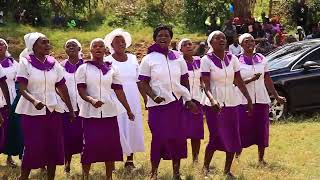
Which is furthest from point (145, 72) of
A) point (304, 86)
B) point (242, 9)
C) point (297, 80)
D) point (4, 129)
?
point (242, 9)

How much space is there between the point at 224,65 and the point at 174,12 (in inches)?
762

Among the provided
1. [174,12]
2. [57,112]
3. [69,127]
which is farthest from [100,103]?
[174,12]

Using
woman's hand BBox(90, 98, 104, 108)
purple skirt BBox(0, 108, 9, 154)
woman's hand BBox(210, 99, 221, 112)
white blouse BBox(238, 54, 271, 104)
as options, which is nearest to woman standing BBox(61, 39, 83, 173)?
purple skirt BBox(0, 108, 9, 154)

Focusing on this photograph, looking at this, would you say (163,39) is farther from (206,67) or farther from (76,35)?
(76,35)

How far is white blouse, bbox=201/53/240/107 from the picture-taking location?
22.7 ft

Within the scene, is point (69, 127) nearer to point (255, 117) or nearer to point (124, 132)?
point (124, 132)

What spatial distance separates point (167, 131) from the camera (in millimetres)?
6672

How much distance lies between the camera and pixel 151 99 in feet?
21.9

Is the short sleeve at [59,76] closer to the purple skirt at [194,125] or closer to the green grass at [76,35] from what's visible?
the purple skirt at [194,125]

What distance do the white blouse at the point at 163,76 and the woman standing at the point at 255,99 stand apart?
1.36 meters

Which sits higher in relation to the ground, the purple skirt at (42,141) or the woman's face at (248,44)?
the woman's face at (248,44)

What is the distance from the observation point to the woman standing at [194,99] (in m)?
7.96

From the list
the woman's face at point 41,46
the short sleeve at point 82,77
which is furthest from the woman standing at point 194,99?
the woman's face at point 41,46

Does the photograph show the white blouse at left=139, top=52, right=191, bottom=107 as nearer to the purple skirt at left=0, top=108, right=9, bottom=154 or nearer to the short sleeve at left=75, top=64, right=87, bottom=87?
the short sleeve at left=75, top=64, right=87, bottom=87
